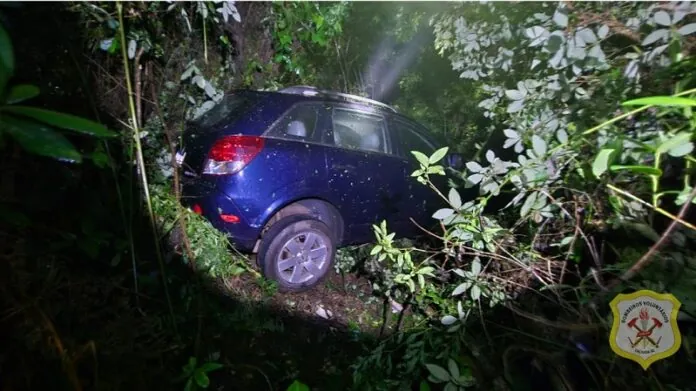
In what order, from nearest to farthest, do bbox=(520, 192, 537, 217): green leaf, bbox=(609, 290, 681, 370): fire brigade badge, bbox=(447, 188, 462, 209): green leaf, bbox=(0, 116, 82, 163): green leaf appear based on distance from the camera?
bbox=(0, 116, 82, 163): green leaf, bbox=(609, 290, 681, 370): fire brigade badge, bbox=(520, 192, 537, 217): green leaf, bbox=(447, 188, 462, 209): green leaf

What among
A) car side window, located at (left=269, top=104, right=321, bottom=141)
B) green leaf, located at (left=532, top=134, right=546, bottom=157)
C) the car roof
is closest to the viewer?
green leaf, located at (left=532, top=134, right=546, bottom=157)

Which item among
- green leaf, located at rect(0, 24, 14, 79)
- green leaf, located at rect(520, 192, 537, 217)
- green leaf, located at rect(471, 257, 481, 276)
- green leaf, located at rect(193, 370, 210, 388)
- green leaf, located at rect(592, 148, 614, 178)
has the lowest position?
green leaf, located at rect(193, 370, 210, 388)

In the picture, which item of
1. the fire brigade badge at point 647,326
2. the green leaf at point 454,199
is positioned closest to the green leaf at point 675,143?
the fire brigade badge at point 647,326

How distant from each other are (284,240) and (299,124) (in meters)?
0.93

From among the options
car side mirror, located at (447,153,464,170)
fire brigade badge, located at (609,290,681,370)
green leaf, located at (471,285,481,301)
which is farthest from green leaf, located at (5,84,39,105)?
car side mirror, located at (447,153,464,170)

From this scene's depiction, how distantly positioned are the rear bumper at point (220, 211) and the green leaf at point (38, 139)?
2256mm

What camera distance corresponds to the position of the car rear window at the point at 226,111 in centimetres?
335

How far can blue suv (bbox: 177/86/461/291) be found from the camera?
316 centimetres

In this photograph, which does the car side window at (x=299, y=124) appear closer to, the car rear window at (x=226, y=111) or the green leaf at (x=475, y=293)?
the car rear window at (x=226, y=111)

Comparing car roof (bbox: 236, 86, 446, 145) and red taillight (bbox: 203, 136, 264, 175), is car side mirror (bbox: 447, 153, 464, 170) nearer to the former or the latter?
car roof (bbox: 236, 86, 446, 145)

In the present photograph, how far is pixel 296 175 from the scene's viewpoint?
331cm

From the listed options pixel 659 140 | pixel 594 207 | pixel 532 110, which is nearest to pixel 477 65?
pixel 532 110

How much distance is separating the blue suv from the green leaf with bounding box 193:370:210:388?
1.71 meters

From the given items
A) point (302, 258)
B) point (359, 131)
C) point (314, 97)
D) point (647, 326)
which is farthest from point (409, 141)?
point (647, 326)
